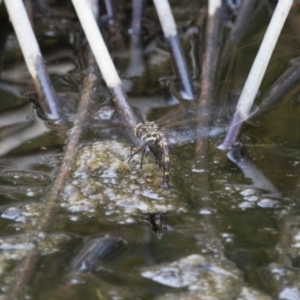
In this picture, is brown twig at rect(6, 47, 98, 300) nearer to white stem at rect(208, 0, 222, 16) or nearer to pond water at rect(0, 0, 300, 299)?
pond water at rect(0, 0, 300, 299)

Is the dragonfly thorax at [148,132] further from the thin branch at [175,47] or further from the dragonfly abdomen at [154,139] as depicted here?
the thin branch at [175,47]

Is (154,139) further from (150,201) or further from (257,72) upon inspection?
(257,72)

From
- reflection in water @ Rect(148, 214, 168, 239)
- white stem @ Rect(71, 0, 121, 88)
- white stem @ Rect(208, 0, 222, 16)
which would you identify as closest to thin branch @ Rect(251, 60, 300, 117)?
white stem @ Rect(208, 0, 222, 16)

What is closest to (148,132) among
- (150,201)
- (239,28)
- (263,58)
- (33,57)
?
(150,201)

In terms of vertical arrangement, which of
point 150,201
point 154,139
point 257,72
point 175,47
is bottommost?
point 150,201

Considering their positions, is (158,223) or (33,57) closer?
(158,223)

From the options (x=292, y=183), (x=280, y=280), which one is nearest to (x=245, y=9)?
(x=292, y=183)

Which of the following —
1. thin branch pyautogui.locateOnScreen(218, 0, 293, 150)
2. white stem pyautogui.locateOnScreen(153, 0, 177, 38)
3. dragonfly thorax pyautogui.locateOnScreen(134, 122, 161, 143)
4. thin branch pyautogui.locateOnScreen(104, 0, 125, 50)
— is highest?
thin branch pyautogui.locateOnScreen(104, 0, 125, 50)
